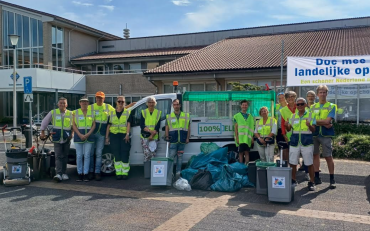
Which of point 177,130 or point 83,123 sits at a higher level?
point 83,123

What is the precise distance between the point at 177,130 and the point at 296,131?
2493 millimetres

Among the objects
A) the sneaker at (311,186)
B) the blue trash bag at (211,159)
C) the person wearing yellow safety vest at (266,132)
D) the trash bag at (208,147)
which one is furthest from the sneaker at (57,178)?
the sneaker at (311,186)

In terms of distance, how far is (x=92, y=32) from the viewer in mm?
32156

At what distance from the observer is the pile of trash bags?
21.9ft

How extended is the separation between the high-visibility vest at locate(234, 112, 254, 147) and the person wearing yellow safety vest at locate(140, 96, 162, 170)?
179 cm

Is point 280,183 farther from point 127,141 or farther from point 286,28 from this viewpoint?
point 286,28

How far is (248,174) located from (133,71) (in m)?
22.6

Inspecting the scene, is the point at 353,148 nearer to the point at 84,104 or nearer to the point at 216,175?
the point at 216,175

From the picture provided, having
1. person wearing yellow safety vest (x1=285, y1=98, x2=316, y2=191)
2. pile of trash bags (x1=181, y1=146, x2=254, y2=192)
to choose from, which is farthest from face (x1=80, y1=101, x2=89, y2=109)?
person wearing yellow safety vest (x1=285, y1=98, x2=316, y2=191)

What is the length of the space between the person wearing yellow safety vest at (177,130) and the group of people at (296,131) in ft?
3.72

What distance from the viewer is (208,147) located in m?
7.68

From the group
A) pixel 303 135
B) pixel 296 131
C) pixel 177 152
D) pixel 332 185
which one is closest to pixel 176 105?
pixel 177 152

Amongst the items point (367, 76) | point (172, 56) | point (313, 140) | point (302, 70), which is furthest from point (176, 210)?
point (172, 56)

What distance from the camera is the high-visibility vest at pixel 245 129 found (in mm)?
7484
